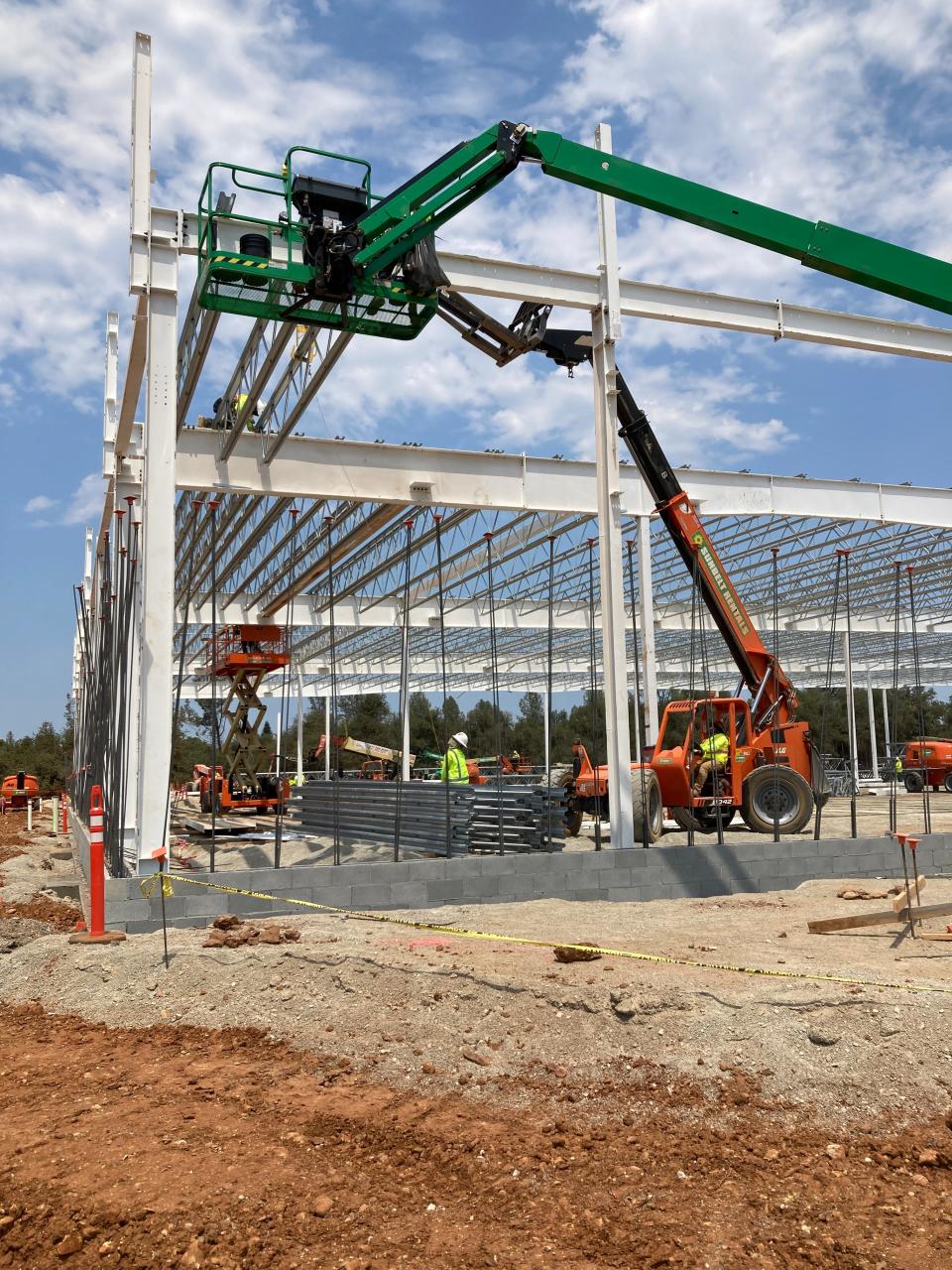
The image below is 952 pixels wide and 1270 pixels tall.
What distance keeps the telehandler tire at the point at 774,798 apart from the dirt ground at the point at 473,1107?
806 cm

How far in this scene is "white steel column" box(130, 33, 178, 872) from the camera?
11148 millimetres

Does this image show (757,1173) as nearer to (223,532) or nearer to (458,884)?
(458,884)

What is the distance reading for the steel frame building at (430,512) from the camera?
38.0 ft

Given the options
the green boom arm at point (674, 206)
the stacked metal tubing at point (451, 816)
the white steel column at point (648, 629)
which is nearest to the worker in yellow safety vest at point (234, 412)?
the green boom arm at point (674, 206)

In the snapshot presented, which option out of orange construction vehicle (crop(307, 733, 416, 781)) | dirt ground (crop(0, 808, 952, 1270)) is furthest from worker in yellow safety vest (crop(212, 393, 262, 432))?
orange construction vehicle (crop(307, 733, 416, 781))

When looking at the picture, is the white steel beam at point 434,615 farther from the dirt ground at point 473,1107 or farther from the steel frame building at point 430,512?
the dirt ground at point 473,1107

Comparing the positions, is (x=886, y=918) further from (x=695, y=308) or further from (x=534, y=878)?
(x=695, y=308)

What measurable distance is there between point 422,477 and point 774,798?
7.91m

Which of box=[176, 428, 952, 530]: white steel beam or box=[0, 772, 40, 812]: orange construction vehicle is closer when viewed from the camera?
box=[176, 428, 952, 530]: white steel beam

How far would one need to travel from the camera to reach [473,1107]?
18.3 ft

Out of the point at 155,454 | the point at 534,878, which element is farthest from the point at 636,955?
the point at 155,454

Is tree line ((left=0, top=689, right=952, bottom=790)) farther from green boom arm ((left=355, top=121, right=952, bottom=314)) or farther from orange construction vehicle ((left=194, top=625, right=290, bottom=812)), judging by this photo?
green boom arm ((left=355, top=121, right=952, bottom=314))

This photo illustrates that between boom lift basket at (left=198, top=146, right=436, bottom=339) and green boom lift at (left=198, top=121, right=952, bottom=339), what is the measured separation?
0.01 m

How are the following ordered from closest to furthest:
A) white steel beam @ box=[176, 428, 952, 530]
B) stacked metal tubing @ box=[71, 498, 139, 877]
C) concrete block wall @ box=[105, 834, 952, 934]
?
concrete block wall @ box=[105, 834, 952, 934] < stacked metal tubing @ box=[71, 498, 139, 877] < white steel beam @ box=[176, 428, 952, 530]
